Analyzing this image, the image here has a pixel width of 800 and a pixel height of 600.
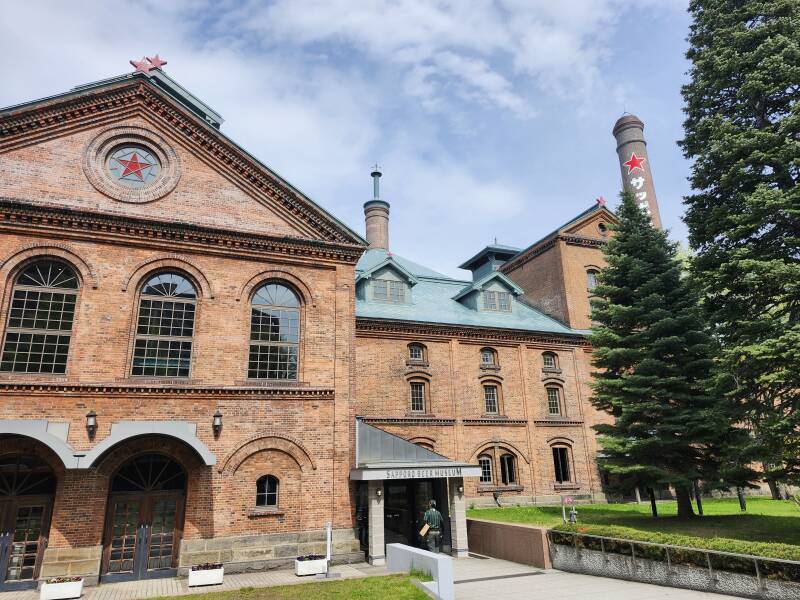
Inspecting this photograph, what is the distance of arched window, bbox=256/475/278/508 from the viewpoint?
48.9 feet

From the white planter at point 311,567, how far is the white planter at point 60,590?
4882 millimetres

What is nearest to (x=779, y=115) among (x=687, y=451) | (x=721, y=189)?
(x=721, y=189)

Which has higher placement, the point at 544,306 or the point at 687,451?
the point at 544,306

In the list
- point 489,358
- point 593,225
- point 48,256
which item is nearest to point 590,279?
point 593,225

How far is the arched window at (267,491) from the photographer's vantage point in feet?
48.9

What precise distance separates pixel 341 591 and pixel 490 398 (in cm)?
1597

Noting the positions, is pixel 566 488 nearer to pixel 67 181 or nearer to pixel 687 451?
pixel 687 451

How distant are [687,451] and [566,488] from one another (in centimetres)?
864

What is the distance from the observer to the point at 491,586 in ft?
40.7

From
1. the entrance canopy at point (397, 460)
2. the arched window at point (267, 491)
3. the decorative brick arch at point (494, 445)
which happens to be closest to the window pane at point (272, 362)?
the entrance canopy at point (397, 460)

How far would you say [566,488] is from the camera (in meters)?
24.7

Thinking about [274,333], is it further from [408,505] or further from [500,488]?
[500,488]

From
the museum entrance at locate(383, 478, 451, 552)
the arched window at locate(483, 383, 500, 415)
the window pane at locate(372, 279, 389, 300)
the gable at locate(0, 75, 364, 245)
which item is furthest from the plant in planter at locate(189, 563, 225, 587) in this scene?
the arched window at locate(483, 383, 500, 415)

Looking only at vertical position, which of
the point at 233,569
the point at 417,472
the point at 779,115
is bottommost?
the point at 233,569
